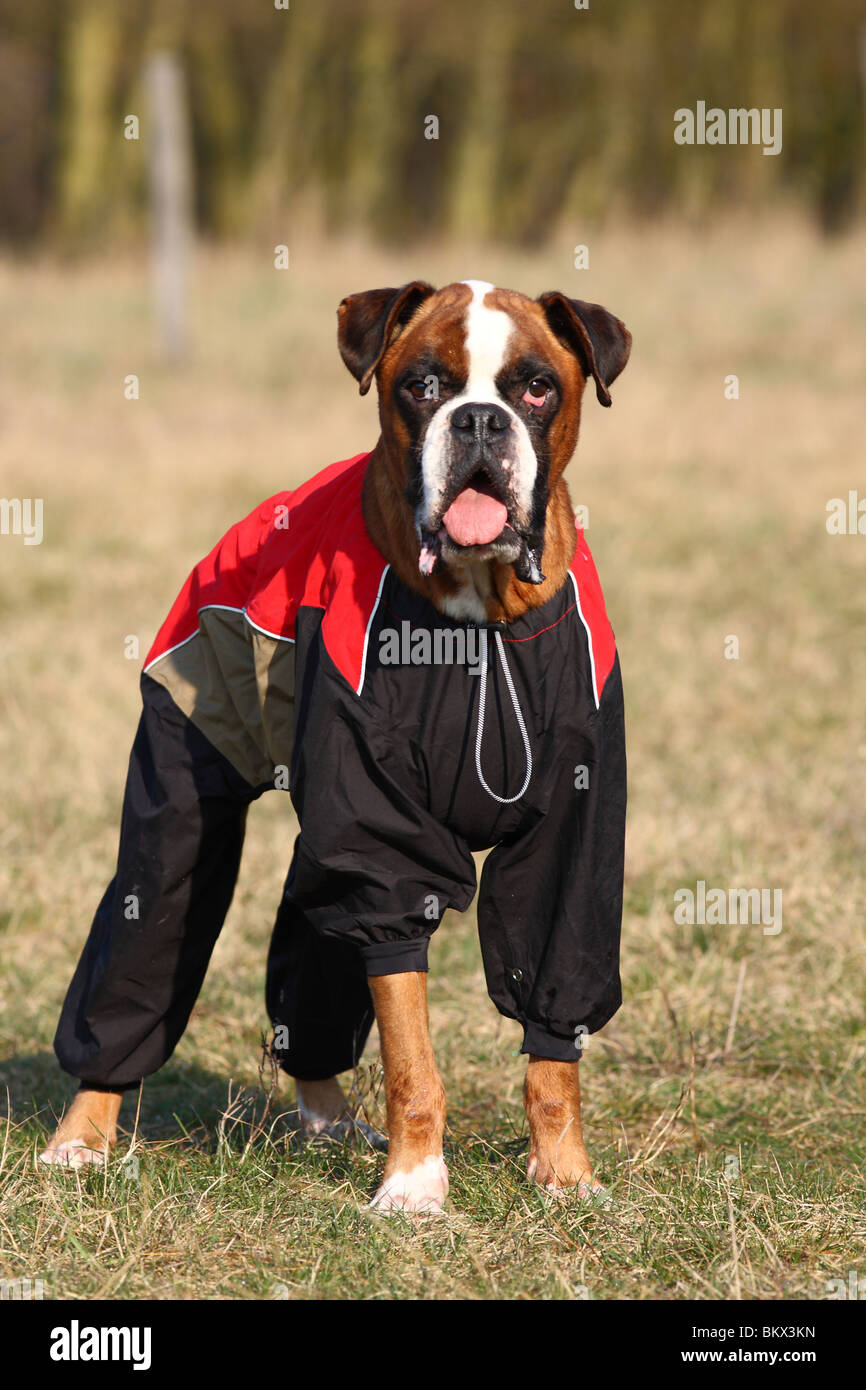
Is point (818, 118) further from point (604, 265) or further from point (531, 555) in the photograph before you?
point (531, 555)

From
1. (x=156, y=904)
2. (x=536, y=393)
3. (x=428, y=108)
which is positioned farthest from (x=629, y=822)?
(x=428, y=108)

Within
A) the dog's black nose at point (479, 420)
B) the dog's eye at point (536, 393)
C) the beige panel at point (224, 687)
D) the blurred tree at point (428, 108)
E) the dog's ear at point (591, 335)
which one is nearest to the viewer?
the dog's black nose at point (479, 420)

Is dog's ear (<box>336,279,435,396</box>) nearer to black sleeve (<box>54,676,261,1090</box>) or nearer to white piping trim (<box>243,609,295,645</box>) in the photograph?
white piping trim (<box>243,609,295,645</box>)

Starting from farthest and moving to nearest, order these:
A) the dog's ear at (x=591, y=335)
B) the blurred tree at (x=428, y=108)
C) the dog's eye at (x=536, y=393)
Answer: the blurred tree at (x=428, y=108) → the dog's ear at (x=591, y=335) → the dog's eye at (x=536, y=393)

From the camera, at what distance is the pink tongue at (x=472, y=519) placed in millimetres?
2832

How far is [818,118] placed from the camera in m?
17.5

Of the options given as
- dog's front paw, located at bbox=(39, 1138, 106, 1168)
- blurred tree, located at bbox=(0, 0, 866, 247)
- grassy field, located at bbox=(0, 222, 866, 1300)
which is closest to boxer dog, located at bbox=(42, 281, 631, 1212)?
grassy field, located at bbox=(0, 222, 866, 1300)

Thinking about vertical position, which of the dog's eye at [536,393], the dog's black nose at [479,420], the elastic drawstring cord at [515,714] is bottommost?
the elastic drawstring cord at [515,714]

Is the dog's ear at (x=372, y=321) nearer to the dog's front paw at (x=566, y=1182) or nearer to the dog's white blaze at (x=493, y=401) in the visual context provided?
the dog's white blaze at (x=493, y=401)

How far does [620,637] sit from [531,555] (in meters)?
5.07

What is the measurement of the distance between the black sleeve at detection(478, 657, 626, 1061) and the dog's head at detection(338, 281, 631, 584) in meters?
0.40

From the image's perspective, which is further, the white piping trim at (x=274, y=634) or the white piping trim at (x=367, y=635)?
the white piping trim at (x=274, y=634)

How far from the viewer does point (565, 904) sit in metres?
3.01

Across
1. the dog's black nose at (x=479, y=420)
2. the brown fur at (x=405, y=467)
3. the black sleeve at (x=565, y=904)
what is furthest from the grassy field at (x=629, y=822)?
the dog's black nose at (x=479, y=420)
